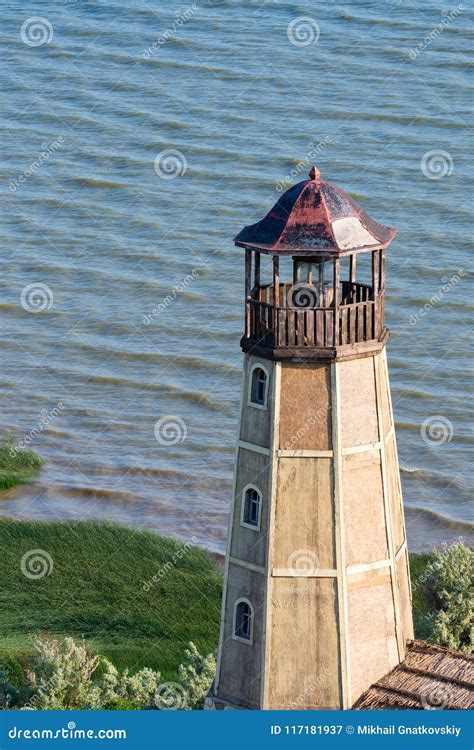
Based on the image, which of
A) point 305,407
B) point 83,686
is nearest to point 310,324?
point 305,407

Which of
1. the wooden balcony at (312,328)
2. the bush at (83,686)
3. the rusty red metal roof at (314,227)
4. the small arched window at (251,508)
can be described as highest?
the rusty red metal roof at (314,227)

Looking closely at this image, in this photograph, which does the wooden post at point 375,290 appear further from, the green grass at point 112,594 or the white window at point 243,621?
the green grass at point 112,594

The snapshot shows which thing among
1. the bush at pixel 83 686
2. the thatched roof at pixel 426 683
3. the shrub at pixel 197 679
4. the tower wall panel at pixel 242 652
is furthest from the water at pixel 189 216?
the tower wall panel at pixel 242 652

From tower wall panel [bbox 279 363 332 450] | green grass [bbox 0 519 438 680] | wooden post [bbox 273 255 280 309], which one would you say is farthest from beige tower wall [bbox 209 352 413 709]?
green grass [bbox 0 519 438 680]

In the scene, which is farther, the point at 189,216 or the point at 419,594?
the point at 189,216

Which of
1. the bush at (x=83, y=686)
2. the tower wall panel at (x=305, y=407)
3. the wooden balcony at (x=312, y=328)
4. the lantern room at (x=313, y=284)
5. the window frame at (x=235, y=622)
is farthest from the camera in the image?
the bush at (x=83, y=686)

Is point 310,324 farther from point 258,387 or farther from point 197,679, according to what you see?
point 197,679

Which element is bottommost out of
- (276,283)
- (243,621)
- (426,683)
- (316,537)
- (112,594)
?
(426,683)

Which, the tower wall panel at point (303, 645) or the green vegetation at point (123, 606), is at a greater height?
the green vegetation at point (123, 606)

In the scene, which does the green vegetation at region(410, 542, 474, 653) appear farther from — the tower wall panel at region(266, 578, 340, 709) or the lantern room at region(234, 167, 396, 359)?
the lantern room at region(234, 167, 396, 359)
